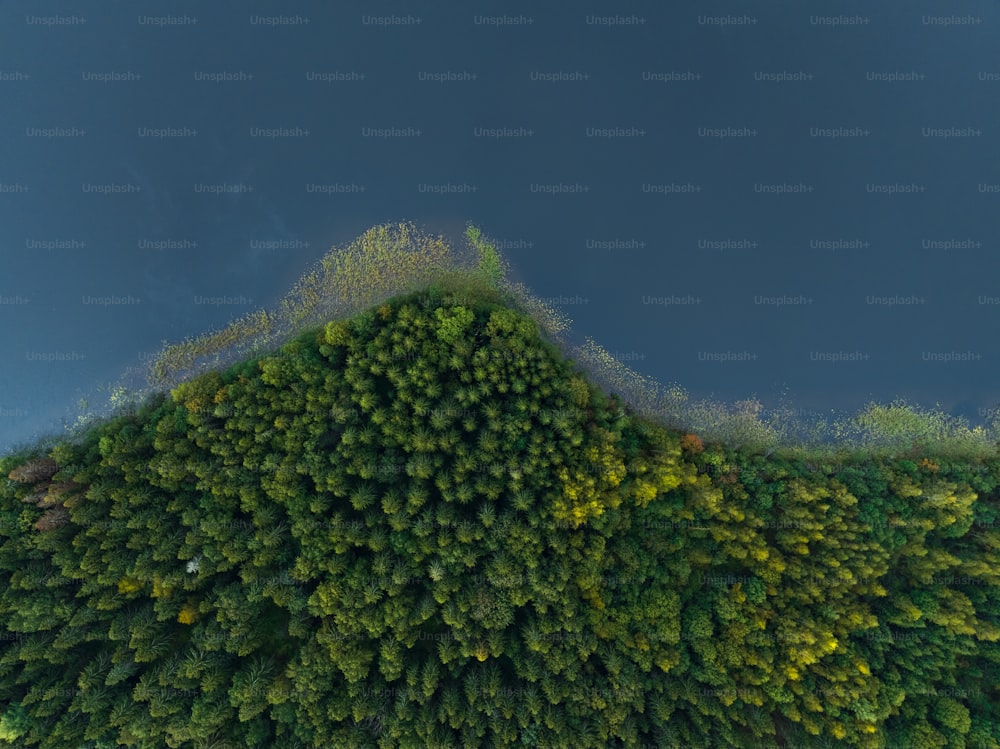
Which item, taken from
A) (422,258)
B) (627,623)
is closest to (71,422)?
(422,258)

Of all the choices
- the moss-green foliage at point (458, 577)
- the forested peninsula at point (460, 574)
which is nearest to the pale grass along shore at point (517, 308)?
the forested peninsula at point (460, 574)

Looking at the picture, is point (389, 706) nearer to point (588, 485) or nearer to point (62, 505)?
point (588, 485)

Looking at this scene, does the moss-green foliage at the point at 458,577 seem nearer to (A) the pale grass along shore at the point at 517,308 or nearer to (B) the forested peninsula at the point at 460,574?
(B) the forested peninsula at the point at 460,574

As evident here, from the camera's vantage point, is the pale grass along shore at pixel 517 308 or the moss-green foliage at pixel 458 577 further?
the pale grass along shore at pixel 517 308

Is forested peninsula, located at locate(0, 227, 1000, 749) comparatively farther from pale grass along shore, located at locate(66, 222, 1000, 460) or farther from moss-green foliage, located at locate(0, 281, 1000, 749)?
pale grass along shore, located at locate(66, 222, 1000, 460)

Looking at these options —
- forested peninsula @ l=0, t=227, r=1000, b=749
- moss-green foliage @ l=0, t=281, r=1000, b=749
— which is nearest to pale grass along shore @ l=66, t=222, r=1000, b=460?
forested peninsula @ l=0, t=227, r=1000, b=749

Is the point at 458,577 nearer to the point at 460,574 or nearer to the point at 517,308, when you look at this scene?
the point at 460,574

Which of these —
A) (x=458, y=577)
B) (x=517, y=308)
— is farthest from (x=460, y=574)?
(x=517, y=308)
